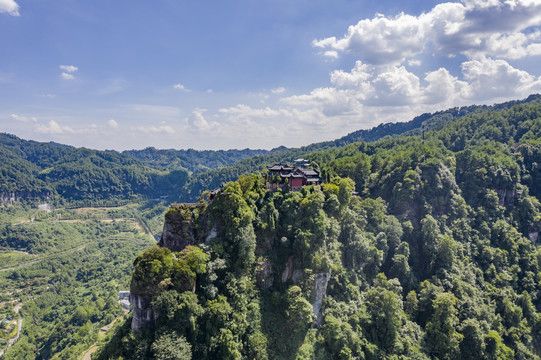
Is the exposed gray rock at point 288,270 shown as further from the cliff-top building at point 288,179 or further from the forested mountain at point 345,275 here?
the cliff-top building at point 288,179

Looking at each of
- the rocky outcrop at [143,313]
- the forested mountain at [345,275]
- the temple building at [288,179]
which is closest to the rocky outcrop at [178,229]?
the forested mountain at [345,275]

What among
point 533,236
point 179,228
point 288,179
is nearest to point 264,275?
point 179,228

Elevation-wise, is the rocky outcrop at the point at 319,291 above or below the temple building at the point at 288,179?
below

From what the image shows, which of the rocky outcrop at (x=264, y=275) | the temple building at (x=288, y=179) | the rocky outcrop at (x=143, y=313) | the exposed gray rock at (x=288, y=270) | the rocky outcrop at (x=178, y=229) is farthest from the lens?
the temple building at (x=288, y=179)

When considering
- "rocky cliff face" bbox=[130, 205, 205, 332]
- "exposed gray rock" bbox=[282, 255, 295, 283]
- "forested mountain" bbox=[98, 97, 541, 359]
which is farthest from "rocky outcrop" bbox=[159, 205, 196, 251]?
"exposed gray rock" bbox=[282, 255, 295, 283]

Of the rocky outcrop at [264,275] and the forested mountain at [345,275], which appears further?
the rocky outcrop at [264,275]

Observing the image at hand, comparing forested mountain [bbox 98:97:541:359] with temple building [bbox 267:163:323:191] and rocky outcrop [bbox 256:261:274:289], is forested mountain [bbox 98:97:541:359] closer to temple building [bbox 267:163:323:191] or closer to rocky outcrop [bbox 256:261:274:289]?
rocky outcrop [bbox 256:261:274:289]

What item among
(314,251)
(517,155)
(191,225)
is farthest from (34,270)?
(517,155)
